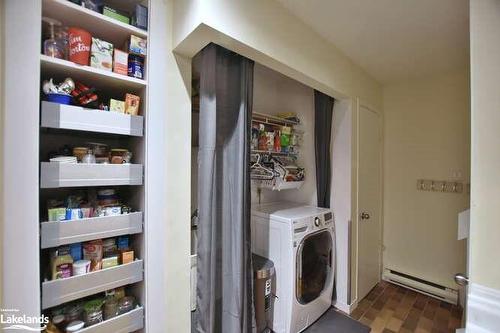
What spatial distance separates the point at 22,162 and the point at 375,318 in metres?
2.58

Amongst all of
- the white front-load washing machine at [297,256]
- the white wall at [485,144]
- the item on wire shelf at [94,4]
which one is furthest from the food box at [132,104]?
the white wall at [485,144]

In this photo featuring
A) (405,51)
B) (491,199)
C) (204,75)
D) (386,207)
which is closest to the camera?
(491,199)

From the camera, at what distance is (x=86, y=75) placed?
0.97 m

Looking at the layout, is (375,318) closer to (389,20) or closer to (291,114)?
(291,114)

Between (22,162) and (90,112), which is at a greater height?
(90,112)

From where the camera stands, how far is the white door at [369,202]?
208 cm

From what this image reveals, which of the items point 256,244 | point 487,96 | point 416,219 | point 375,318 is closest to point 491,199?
point 487,96

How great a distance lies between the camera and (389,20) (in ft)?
4.51

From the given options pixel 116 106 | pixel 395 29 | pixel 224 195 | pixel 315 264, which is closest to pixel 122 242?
pixel 224 195

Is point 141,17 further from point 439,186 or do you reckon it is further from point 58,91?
point 439,186

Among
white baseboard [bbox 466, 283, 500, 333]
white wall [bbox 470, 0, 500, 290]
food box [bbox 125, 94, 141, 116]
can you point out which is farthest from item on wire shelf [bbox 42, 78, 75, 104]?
white baseboard [bbox 466, 283, 500, 333]

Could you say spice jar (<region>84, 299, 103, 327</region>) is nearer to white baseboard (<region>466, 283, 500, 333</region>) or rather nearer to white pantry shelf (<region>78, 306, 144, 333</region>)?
white pantry shelf (<region>78, 306, 144, 333</region>)

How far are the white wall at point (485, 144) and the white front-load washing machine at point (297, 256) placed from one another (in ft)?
3.19

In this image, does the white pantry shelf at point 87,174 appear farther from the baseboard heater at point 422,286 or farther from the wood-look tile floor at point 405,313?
the baseboard heater at point 422,286
